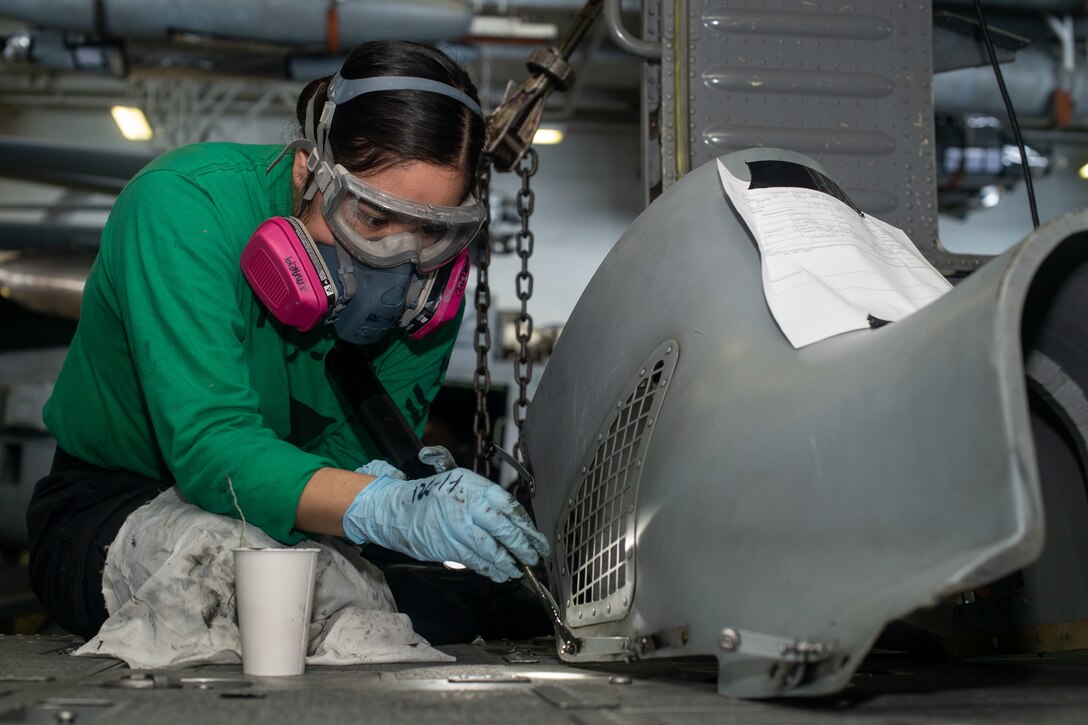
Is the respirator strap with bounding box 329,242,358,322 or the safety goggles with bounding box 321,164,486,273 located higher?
the safety goggles with bounding box 321,164,486,273

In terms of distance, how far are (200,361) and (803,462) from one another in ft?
3.35

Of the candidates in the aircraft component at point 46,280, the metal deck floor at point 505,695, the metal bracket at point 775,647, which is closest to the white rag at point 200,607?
the metal deck floor at point 505,695

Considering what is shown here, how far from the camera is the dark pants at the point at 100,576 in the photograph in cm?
189

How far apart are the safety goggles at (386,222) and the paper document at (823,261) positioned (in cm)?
51

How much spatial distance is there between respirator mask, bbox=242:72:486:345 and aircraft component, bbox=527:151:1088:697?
0.41 m

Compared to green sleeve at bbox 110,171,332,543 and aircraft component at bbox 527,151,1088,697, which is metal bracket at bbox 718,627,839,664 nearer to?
aircraft component at bbox 527,151,1088,697

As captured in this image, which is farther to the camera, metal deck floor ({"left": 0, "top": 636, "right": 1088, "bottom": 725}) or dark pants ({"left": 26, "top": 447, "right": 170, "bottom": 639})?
dark pants ({"left": 26, "top": 447, "right": 170, "bottom": 639})

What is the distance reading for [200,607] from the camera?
1641mm

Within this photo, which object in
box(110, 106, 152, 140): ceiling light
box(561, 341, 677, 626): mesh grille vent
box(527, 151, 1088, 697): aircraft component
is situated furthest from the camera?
box(110, 106, 152, 140): ceiling light

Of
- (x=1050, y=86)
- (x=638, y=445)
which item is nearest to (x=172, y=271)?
(x=638, y=445)

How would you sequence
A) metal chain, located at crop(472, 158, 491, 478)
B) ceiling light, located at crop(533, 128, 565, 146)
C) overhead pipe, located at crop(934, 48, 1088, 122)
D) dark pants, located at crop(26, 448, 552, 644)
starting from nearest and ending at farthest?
dark pants, located at crop(26, 448, 552, 644) < metal chain, located at crop(472, 158, 491, 478) < overhead pipe, located at crop(934, 48, 1088, 122) < ceiling light, located at crop(533, 128, 565, 146)

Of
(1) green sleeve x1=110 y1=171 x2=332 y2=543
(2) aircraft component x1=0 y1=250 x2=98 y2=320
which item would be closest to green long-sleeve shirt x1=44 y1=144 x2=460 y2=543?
(1) green sleeve x1=110 y1=171 x2=332 y2=543

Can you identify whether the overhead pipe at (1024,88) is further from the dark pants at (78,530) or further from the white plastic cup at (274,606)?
the white plastic cup at (274,606)

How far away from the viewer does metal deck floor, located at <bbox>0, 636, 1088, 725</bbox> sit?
1.06 meters
